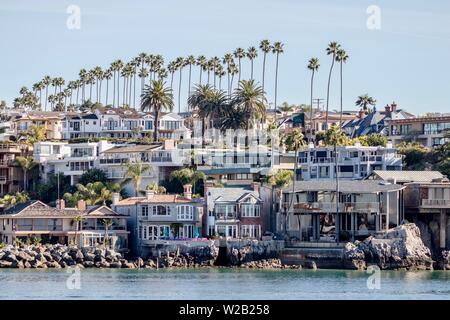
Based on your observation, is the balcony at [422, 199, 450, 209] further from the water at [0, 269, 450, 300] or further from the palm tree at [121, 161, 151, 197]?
the palm tree at [121, 161, 151, 197]

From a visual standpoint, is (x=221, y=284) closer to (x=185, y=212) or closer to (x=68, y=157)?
(x=185, y=212)

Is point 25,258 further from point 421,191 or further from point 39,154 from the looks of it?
point 39,154

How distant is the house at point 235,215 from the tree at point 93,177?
24.6 m

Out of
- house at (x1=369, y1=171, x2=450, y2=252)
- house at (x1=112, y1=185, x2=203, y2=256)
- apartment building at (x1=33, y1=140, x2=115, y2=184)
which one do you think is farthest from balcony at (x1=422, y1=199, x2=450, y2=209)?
apartment building at (x1=33, y1=140, x2=115, y2=184)

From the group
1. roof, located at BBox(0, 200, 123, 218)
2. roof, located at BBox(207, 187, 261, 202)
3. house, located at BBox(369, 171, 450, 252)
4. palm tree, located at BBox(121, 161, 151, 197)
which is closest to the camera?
house, located at BBox(369, 171, 450, 252)

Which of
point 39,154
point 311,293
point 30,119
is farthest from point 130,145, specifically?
point 311,293

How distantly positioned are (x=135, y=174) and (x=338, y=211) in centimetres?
2661

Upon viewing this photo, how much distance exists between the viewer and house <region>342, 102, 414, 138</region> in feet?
439

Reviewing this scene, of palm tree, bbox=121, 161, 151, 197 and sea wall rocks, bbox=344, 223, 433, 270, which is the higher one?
palm tree, bbox=121, 161, 151, 197

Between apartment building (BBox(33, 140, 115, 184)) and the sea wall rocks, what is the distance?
4032cm

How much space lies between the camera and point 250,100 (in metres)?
114

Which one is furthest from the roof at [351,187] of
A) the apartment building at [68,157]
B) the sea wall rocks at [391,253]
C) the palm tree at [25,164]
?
the palm tree at [25,164]

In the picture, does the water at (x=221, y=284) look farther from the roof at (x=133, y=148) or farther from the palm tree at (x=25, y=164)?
the palm tree at (x=25, y=164)

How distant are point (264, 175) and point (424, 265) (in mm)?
27417
